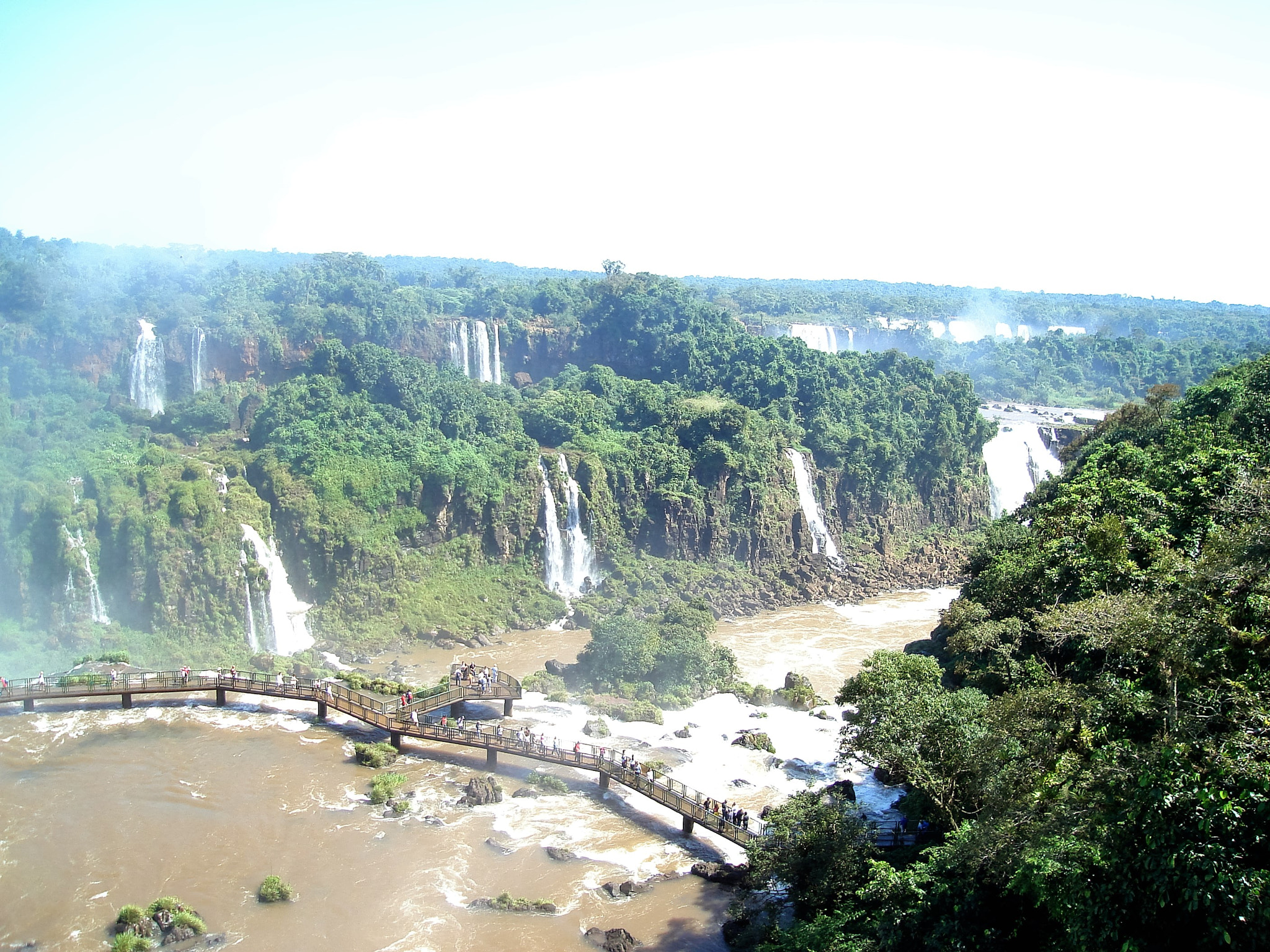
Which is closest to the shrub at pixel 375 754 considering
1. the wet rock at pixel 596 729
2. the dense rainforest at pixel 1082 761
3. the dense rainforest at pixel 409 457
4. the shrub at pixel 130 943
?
the wet rock at pixel 596 729

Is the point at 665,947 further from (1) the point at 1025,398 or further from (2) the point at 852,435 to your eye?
(1) the point at 1025,398

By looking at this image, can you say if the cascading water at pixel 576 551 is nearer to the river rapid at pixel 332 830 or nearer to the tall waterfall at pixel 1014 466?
the river rapid at pixel 332 830

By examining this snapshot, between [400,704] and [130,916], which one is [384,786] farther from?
[130,916]

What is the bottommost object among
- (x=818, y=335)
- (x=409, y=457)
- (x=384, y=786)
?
(x=384, y=786)

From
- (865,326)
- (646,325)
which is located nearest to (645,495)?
(646,325)

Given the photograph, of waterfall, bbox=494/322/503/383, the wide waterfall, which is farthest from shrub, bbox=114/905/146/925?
the wide waterfall

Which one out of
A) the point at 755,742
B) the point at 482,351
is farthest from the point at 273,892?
the point at 482,351
